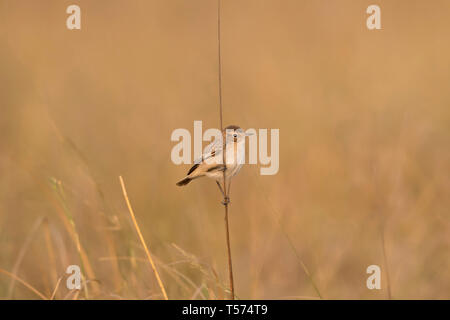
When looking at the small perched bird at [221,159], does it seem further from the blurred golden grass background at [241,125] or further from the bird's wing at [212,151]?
the blurred golden grass background at [241,125]

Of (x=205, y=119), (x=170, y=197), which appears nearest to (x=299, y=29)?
(x=205, y=119)

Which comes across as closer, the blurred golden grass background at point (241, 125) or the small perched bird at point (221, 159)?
the small perched bird at point (221, 159)

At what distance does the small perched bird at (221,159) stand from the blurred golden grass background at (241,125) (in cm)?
44

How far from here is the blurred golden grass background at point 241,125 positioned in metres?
3.17

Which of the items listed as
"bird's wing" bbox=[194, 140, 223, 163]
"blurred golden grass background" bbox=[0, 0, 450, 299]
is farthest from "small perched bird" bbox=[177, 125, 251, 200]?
"blurred golden grass background" bbox=[0, 0, 450, 299]

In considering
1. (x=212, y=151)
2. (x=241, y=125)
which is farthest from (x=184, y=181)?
(x=241, y=125)

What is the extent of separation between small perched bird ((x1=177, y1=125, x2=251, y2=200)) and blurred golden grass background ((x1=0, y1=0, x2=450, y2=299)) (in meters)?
0.44

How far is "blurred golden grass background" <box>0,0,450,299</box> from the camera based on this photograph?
317 centimetres

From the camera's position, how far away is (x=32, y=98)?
5527 millimetres

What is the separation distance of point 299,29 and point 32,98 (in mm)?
3261

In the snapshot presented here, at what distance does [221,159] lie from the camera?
1.64m

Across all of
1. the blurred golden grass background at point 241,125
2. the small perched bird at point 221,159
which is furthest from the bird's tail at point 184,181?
the blurred golden grass background at point 241,125

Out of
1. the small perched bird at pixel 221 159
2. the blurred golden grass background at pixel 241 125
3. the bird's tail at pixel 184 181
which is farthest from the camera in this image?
the blurred golden grass background at pixel 241 125
